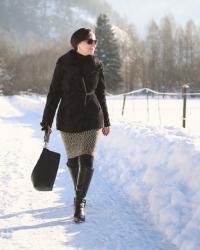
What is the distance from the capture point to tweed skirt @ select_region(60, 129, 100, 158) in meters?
4.48

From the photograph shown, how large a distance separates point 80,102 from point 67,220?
115 centimetres

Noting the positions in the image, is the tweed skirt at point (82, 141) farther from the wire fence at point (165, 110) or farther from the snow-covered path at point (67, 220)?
the wire fence at point (165, 110)

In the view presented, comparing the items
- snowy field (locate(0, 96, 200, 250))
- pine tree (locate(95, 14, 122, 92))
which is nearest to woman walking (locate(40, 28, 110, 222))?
snowy field (locate(0, 96, 200, 250))

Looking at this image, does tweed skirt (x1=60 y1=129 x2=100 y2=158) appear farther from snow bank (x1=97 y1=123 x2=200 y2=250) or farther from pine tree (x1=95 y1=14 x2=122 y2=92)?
pine tree (x1=95 y1=14 x2=122 y2=92)

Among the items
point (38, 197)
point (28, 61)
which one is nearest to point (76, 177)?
point (38, 197)

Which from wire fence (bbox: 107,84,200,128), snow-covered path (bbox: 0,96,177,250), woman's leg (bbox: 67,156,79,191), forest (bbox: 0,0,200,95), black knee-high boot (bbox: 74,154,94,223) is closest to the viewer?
snow-covered path (bbox: 0,96,177,250)

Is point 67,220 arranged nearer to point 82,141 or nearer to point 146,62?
point 82,141

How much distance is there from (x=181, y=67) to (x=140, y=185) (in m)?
60.2

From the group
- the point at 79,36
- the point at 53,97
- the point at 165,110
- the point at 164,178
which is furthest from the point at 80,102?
the point at 165,110

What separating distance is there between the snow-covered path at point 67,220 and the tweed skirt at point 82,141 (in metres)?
0.67

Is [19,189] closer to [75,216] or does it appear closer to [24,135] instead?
[75,216]

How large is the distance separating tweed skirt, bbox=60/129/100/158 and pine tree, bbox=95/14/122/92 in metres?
45.9

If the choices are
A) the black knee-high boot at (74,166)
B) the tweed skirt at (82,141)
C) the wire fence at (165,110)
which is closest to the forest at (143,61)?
the wire fence at (165,110)

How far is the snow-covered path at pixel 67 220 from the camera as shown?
12.6 feet
